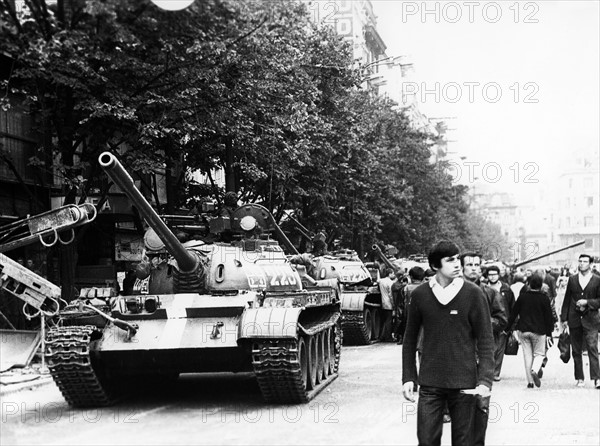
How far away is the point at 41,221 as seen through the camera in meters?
16.3

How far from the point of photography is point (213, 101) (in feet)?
49.3

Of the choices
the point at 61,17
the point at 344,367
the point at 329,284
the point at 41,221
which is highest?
the point at 61,17

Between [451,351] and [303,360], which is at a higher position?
[451,351]

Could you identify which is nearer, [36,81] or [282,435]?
[282,435]

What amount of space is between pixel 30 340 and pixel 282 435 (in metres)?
7.12

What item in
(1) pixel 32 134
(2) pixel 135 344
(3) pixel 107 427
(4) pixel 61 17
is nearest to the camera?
(4) pixel 61 17

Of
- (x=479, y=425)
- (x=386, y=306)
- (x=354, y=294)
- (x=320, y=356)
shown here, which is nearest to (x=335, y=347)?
(x=320, y=356)

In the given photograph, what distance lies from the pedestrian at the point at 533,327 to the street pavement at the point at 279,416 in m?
0.36

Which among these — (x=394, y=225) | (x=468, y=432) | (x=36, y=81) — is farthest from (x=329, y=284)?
(x=394, y=225)

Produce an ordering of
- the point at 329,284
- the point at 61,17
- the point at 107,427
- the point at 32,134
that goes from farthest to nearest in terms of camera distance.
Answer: the point at 32,134
the point at 329,284
the point at 107,427
the point at 61,17

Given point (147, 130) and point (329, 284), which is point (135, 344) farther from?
point (329, 284)

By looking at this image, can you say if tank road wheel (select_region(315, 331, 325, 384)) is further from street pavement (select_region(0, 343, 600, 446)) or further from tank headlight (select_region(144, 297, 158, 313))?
tank headlight (select_region(144, 297, 158, 313))

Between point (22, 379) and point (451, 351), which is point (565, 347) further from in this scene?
point (451, 351)

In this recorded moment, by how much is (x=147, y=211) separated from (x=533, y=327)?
5714 millimetres
